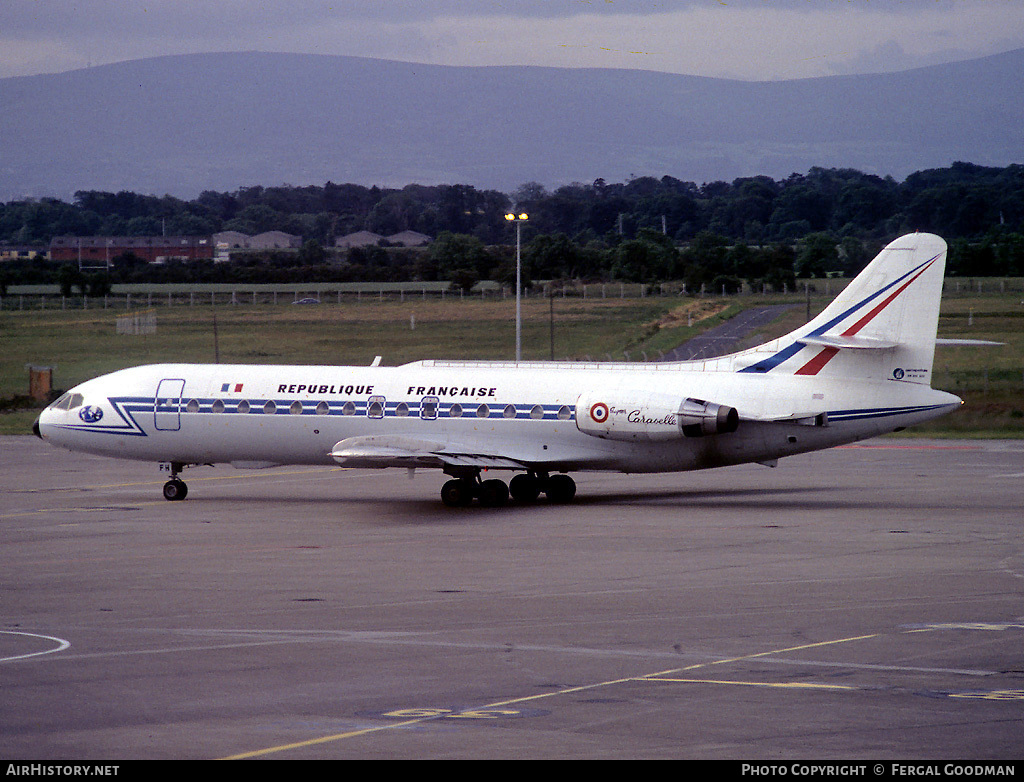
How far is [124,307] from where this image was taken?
9756cm

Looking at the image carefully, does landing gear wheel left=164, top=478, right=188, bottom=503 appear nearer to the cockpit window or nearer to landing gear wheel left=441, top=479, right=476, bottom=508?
the cockpit window

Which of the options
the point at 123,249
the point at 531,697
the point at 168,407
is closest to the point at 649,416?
the point at 168,407

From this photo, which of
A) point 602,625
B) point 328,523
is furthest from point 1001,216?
point 602,625

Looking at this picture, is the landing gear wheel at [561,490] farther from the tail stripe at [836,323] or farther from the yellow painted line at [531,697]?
the yellow painted line at [531,697]

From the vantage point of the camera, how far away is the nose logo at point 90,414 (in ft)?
120

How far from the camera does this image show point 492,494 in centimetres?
3350

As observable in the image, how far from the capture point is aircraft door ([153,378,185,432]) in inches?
1404

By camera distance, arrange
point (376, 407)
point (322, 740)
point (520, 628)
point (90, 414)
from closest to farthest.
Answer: point (322, 740)
point (520, 628)
point (376, 407)
point (90, 414)

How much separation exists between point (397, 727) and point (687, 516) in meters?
18.4

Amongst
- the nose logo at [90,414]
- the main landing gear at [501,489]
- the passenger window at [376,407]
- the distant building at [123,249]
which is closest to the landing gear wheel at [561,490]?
the main landing gear at [501,489]

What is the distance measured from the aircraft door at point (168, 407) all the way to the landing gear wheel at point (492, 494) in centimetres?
814

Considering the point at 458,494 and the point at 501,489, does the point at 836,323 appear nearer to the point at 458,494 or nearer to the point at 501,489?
the point at 501,489

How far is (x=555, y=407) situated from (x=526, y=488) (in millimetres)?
2390

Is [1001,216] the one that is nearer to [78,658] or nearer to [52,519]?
[52,519]
